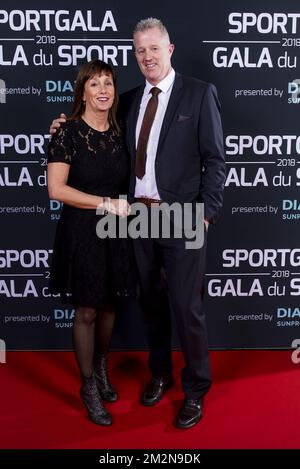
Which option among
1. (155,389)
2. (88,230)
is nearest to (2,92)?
(88,230)

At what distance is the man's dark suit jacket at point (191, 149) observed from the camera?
2.29 meters

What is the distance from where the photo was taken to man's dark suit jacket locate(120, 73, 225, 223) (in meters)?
2.29

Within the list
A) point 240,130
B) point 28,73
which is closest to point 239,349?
point 240,130

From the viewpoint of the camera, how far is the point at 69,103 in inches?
114

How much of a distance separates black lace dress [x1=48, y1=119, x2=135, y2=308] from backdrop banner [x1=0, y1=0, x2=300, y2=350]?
73 centimetres

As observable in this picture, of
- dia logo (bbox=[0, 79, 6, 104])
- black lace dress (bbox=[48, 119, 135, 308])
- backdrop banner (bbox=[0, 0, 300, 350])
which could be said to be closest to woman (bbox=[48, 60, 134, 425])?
black lace dress (bbox=[48, 119, 135, 308])

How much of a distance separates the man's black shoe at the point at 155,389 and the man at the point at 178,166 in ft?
0.63

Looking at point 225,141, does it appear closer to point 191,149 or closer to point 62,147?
point 191,149

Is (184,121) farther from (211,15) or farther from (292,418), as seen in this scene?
(292,418)

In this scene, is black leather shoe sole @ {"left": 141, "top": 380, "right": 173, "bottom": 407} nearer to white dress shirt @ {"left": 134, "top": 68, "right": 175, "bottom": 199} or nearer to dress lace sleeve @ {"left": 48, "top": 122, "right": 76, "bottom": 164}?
white dress shirt @ {"left": 134, "top": 68, "right": 175, "bottom": 199}

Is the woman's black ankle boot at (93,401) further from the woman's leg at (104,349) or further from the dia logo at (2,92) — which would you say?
the dia logo at (2,92)

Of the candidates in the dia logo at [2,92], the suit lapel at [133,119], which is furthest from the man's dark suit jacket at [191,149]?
the dia logo at [2,92]

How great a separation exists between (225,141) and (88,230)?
41.8 inches

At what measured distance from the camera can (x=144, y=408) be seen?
8.41 feet
